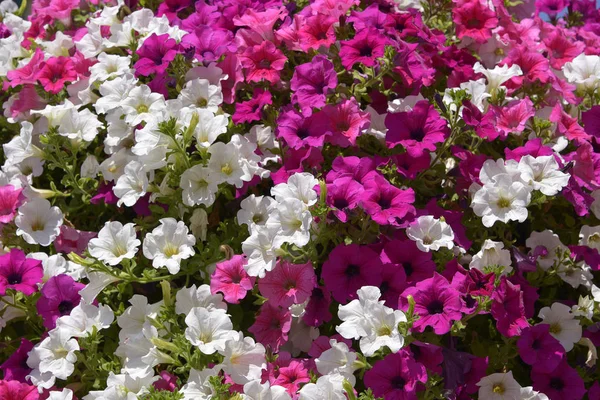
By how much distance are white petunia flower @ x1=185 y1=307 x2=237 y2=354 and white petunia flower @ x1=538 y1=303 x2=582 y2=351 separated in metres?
0.84

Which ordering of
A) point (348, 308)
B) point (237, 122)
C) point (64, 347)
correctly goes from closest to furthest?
point (348, 308) → point (64, 347) → point (237, 122)

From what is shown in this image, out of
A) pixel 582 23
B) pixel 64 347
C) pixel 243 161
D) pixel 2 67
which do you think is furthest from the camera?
pixel 582 23

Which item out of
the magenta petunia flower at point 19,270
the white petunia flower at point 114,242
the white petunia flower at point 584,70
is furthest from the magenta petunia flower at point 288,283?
the white petunia flower at point 584,70

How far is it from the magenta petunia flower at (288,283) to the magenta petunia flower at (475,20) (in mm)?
1045

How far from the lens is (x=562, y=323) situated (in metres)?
2.05

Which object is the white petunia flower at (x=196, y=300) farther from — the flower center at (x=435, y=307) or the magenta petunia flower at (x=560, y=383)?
the magenta petunia flower at (x=560, y=383)

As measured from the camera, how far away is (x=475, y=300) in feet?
6.12

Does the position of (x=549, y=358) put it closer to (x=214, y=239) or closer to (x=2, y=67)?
Result: (x=214, y=239)

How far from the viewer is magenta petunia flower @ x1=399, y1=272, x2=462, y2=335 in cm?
179

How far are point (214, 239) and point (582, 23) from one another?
209 cm

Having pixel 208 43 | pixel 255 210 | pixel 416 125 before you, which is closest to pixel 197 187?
pixel 255 210

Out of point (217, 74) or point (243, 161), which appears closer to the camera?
point (243, 161)

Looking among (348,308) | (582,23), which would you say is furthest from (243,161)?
(582,23)

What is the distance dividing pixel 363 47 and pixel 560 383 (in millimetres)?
1073
